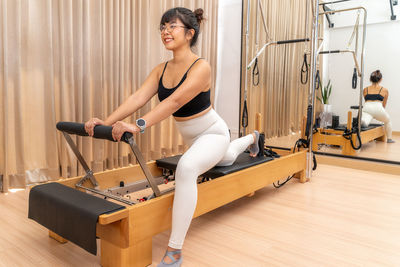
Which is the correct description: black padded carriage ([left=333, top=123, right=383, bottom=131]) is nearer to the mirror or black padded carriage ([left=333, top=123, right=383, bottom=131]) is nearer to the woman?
the mirror

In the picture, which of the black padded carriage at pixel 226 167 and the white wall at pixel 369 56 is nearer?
the black padded carriage at pixel 226 167

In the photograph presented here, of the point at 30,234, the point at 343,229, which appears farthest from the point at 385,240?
the point at 30,234

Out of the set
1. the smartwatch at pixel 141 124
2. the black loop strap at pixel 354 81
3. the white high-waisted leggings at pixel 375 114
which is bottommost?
the white high-waisted leggings at pixel 375 114

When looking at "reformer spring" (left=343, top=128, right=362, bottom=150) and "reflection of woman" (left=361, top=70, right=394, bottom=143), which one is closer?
"reflection of woman" (left=361, top=70, right=394, bottom=143)

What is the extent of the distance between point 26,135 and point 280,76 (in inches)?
98.4

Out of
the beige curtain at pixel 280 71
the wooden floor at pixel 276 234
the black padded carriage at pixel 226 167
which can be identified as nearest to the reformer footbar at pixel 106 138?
the wooden floor at pixel 276 234

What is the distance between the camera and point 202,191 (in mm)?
1496

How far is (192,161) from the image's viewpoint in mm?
1318

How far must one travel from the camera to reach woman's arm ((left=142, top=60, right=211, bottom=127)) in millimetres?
1280

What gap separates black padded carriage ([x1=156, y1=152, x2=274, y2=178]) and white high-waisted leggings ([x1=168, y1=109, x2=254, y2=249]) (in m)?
0.24

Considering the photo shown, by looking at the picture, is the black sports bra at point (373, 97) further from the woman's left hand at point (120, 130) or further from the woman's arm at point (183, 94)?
the woman's left hand at point (120, 130)

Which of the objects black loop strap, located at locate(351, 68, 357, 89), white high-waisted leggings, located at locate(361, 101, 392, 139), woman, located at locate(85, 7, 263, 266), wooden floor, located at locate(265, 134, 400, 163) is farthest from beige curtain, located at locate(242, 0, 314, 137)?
woman, located at locate(85, 7, 263, 266)

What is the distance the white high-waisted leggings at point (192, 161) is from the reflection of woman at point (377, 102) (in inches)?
76.5

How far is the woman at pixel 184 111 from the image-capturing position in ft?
4.17
